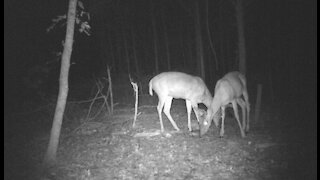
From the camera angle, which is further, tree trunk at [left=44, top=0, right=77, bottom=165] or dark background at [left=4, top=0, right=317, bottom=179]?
dark background at [left=4, top=0, right=317, bottom=179]

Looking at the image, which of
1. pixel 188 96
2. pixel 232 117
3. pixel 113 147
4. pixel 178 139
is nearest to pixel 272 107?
pixel 232 117

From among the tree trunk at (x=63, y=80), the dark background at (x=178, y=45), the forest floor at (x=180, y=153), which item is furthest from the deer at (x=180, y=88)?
the tree trunk at (x=63, y=80)

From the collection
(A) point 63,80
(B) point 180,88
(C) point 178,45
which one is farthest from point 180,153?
(C) point 178,45

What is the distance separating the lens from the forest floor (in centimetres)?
926

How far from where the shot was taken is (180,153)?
1096 cm

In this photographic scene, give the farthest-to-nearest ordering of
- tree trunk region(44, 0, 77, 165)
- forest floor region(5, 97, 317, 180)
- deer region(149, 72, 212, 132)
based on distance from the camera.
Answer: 1. deer region(149, 72, 212, 132)
2. tree trunk region(44, 0, 77, 165)
3. forest floor region(5, 97, 317, 180)

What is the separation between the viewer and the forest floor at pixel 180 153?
9258mm

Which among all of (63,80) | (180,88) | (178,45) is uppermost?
(63,80)

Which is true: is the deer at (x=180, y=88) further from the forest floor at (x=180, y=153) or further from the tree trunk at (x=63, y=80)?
the tree trunk at (x=63, y=80)

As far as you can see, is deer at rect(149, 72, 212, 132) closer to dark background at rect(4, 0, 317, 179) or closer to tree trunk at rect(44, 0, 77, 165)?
dark background at rect(4, 0, 317, 179)

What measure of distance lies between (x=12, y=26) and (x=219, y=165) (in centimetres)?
1041

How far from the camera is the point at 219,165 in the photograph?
9.71 meters

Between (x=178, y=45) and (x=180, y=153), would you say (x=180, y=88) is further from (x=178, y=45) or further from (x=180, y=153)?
(x=178, y=45)

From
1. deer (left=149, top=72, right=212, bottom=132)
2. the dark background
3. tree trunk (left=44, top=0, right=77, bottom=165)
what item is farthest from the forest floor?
the dark background
